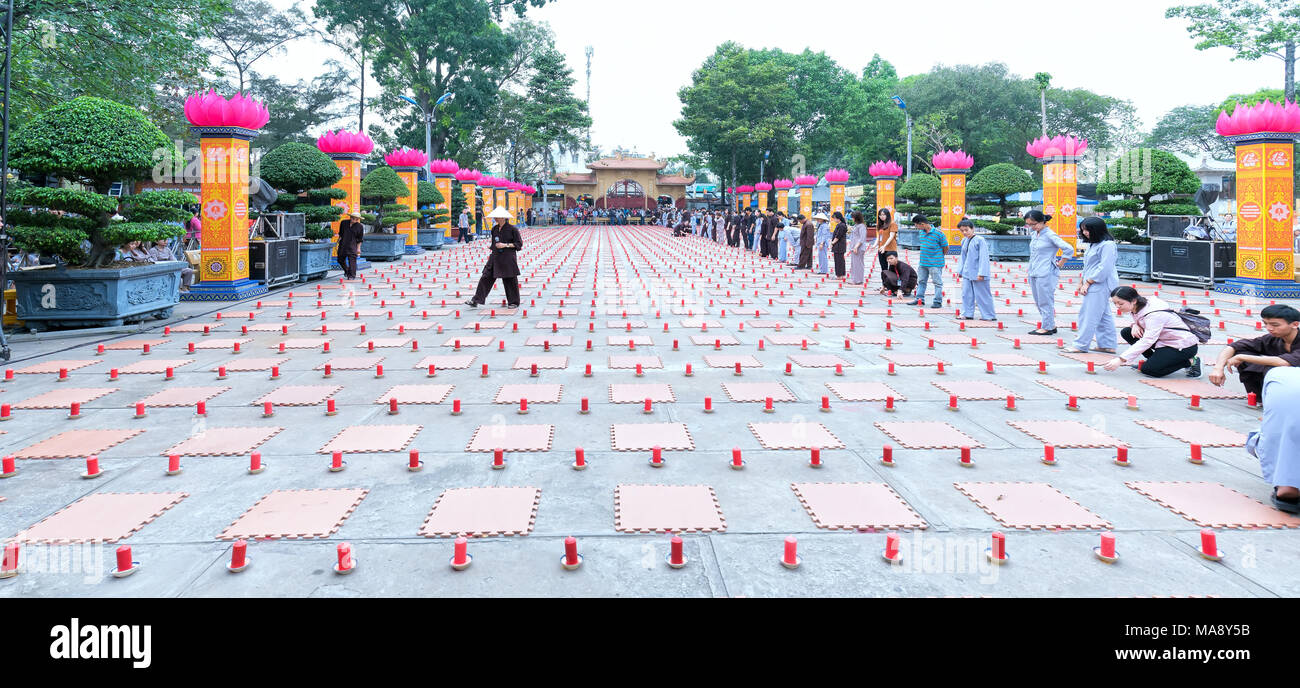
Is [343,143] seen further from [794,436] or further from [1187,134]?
[1187,134]

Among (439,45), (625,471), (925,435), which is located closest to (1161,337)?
(925,435)

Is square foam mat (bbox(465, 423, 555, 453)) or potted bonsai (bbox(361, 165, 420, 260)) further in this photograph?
potted bonsai (bbox(361, 165, 420, 260))

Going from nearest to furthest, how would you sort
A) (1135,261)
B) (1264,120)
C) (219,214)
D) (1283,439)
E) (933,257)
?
1. (1283,439)
2. (933,257)
3. (1264,120)
4. (219,214)
5. (1135,261)

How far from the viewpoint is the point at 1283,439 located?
148 inches

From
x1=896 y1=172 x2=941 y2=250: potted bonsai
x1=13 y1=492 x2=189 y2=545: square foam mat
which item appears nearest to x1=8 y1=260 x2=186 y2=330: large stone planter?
x1=13 y1=492 x2=189 y2=545: square foam mat

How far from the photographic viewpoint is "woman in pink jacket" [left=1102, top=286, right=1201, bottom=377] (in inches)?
272

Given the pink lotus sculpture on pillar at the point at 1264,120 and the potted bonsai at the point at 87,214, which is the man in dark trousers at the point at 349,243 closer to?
the potted bonsai at the point at 87,214

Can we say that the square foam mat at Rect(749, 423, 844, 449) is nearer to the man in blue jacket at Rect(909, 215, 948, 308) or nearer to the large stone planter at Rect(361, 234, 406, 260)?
the man in blue jacket at Rect(909, 215, 948, 308)

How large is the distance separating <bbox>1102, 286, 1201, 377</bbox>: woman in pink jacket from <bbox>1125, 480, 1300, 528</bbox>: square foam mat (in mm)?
2954

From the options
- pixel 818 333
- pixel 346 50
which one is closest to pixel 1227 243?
pixel 818 333

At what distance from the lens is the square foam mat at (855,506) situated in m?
3.79

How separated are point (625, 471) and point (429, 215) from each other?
2463cm

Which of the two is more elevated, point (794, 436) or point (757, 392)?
point (757, 392)

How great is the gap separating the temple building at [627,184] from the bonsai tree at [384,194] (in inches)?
1731
